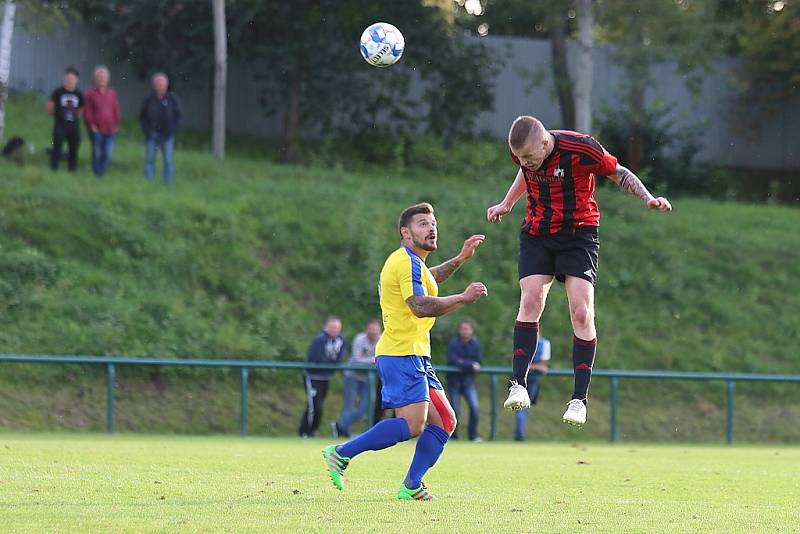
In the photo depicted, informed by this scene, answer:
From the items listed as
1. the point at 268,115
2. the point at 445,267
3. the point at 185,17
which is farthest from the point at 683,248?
the point at 445,267

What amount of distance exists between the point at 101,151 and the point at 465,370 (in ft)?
29.8

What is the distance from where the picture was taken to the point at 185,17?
32.3 m

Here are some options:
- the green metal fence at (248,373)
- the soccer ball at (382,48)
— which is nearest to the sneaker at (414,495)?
the soccer ball at (382,48)

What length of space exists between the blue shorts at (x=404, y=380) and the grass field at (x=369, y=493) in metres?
0.72

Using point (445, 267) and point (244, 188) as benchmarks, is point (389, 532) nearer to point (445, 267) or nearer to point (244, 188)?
point (445, 267)

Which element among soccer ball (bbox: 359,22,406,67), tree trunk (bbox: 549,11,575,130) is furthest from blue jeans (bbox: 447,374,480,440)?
tree trunk (bbox: 549,11,575,130)

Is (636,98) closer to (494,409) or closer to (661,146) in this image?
(661,146)

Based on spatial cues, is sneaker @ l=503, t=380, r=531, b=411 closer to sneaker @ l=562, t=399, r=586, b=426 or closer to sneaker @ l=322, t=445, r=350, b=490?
sneaker @ l=562, t=399, r=586, b=426

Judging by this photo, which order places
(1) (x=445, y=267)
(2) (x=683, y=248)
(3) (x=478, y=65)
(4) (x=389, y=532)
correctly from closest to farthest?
(4) (x=389, y=532), (1) (x=445, y=267), (2) (x=683, y=248), (3) (x=478, y=65)

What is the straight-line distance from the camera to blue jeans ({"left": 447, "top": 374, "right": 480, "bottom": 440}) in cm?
2130

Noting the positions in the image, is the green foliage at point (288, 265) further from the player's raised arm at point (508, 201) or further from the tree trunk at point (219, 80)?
the player's raised arm at point (508, 201)

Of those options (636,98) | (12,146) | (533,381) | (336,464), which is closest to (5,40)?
(12,146)

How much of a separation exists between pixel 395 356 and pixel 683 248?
69.4 feet

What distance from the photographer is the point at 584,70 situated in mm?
32719
